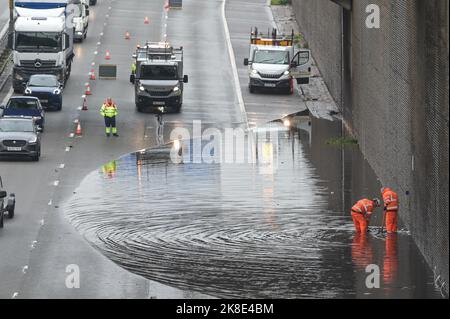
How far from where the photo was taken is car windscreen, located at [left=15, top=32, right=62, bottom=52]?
6544cm

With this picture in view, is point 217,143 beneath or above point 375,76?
beneath

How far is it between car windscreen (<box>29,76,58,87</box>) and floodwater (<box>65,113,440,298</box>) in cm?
904

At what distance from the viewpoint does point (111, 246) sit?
37.9 m

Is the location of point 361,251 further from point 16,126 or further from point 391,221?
point 16,126

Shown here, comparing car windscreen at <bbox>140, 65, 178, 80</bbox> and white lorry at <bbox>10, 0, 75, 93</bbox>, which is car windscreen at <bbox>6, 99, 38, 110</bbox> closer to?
car windscreen at <bbox>140, 65, 178, 80</bbox>

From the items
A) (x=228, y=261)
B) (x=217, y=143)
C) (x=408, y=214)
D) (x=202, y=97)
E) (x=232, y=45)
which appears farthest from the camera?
(x=232, y=45)

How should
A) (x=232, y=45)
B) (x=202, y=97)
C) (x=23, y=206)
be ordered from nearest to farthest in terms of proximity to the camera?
1. (x=23, y=206)
2. (x=202, y=97)
3. (x=232, y=45)

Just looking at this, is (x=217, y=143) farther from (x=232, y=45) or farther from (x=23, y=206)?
(x=232, y=45)

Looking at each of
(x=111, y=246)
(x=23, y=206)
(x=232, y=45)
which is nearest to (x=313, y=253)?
(x=111, y=246)

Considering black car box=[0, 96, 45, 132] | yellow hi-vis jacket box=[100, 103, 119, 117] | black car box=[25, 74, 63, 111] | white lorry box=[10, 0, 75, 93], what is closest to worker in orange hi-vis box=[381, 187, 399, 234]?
yellow hi-vis jacket box=[100, 103, 119, 117]

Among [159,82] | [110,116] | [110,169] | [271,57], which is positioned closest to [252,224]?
[110,169]

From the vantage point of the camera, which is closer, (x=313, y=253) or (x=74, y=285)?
(x=74, y=285)

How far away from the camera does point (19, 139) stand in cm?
5091

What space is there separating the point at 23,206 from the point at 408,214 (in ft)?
37.1
